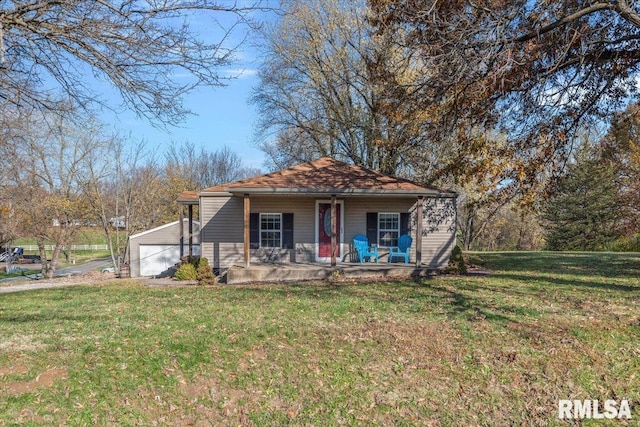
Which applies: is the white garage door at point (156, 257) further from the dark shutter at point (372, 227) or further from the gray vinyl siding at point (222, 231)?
the dark shutter at point (372, 227)

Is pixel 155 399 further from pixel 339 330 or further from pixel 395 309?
pixel 395 309

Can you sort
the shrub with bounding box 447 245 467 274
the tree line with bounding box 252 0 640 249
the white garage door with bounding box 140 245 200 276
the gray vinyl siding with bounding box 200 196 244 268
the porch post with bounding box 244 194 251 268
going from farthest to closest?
the white garage door with bounding box 140 245 200 276 → the gray vinyl siding with bounding box 200 196 244 268 → the porch post with bounding box 244 194 251 268 → the shrub with bounding box 447 245 467 274 → the tree line with bounding box 252 0 640 249

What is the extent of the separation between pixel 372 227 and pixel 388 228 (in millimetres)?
557

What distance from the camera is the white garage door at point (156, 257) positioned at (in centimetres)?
2303

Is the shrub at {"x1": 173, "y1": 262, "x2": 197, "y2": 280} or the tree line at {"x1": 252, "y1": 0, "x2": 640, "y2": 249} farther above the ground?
the tree line at {"x1": 252, "y1": 0, "x2": 640, "y2": 249}

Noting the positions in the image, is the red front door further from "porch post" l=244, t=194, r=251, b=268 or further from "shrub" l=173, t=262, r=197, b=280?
"shrub" l=173, t=262, r=197, b=280

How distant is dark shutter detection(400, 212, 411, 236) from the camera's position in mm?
14367

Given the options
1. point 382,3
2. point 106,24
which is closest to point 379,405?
point 106,24

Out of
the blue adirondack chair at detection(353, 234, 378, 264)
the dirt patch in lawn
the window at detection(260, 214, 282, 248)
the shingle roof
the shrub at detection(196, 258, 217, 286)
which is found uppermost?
the shingle roof

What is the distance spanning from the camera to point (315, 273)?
40.9 feet

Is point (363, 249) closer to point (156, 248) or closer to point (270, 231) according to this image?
point (270, 231)

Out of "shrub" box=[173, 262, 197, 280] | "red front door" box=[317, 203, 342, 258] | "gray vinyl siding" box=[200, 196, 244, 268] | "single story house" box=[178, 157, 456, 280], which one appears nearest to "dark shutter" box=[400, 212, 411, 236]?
"single story house" box=[178, 157, 456, 280]

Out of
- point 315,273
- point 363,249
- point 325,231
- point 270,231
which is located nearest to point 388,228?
point 363,249

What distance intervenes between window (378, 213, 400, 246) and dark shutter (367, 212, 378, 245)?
0.11 meters
